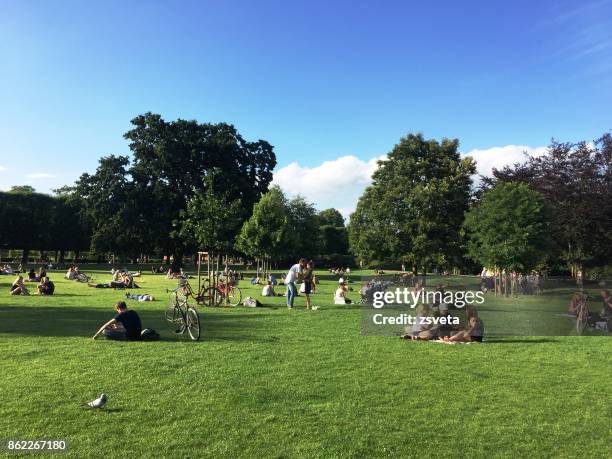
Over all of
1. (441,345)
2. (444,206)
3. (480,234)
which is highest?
(444,206)

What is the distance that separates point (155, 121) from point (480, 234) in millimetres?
36659

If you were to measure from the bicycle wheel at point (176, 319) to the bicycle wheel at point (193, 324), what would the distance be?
16.5 inches

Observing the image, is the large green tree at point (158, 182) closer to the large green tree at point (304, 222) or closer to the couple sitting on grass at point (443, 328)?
the large green tree at point (304, 222)

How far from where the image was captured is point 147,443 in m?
4.93

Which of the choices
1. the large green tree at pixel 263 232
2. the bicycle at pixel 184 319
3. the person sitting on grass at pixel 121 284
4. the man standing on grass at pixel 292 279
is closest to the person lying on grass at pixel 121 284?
the person sitting on grass at pixel 121 284

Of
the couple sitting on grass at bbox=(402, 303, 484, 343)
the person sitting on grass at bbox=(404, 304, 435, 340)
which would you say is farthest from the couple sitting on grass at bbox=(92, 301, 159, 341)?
the couple sitting on grass at bbox=(402, 303, 484, 343)

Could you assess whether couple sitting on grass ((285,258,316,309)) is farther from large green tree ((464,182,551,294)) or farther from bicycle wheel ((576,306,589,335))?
large green tree ((464,182,551,294))

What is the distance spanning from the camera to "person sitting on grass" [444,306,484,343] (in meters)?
11.6

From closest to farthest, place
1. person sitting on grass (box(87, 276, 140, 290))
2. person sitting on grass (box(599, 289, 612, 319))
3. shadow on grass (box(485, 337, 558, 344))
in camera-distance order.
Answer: shadow on grass (box(485, 337, 558, 344)), person sitting on grass (box(599, 289, 612, 319)), person sitting on grass (box(87, 276, 140, 290))

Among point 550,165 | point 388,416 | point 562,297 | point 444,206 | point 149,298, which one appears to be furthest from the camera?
point 444,206

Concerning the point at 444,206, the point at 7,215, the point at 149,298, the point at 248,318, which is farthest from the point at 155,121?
the point at 248,318

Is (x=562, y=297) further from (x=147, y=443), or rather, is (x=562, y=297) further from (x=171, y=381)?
(x=147, y=443)

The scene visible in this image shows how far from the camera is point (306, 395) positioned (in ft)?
22.1

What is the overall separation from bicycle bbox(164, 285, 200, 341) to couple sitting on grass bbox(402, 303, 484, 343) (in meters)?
4.96
